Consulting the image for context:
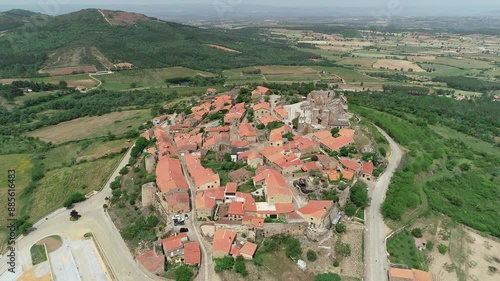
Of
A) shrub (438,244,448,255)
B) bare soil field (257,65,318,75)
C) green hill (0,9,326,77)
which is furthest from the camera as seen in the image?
bare soil field (257,65,318,75)

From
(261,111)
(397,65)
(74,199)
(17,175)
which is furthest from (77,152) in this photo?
(397,65)

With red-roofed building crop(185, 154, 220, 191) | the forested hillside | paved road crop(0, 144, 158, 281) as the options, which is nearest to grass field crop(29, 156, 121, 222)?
paved road crop(0, 144, 158, 281)

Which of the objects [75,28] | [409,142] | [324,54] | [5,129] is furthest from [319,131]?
[75,28]

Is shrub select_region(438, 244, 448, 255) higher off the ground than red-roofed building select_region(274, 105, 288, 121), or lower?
lower

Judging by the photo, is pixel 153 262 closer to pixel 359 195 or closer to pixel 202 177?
pixel 202 177

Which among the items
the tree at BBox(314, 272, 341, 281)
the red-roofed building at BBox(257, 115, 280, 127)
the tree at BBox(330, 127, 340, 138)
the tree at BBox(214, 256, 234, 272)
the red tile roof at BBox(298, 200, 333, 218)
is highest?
the red-roofed building at BBox(257, 115, 280, 127)

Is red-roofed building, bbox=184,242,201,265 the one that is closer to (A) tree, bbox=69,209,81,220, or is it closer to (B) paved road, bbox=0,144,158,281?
(B) paved road, bbox=0,144,158,281
